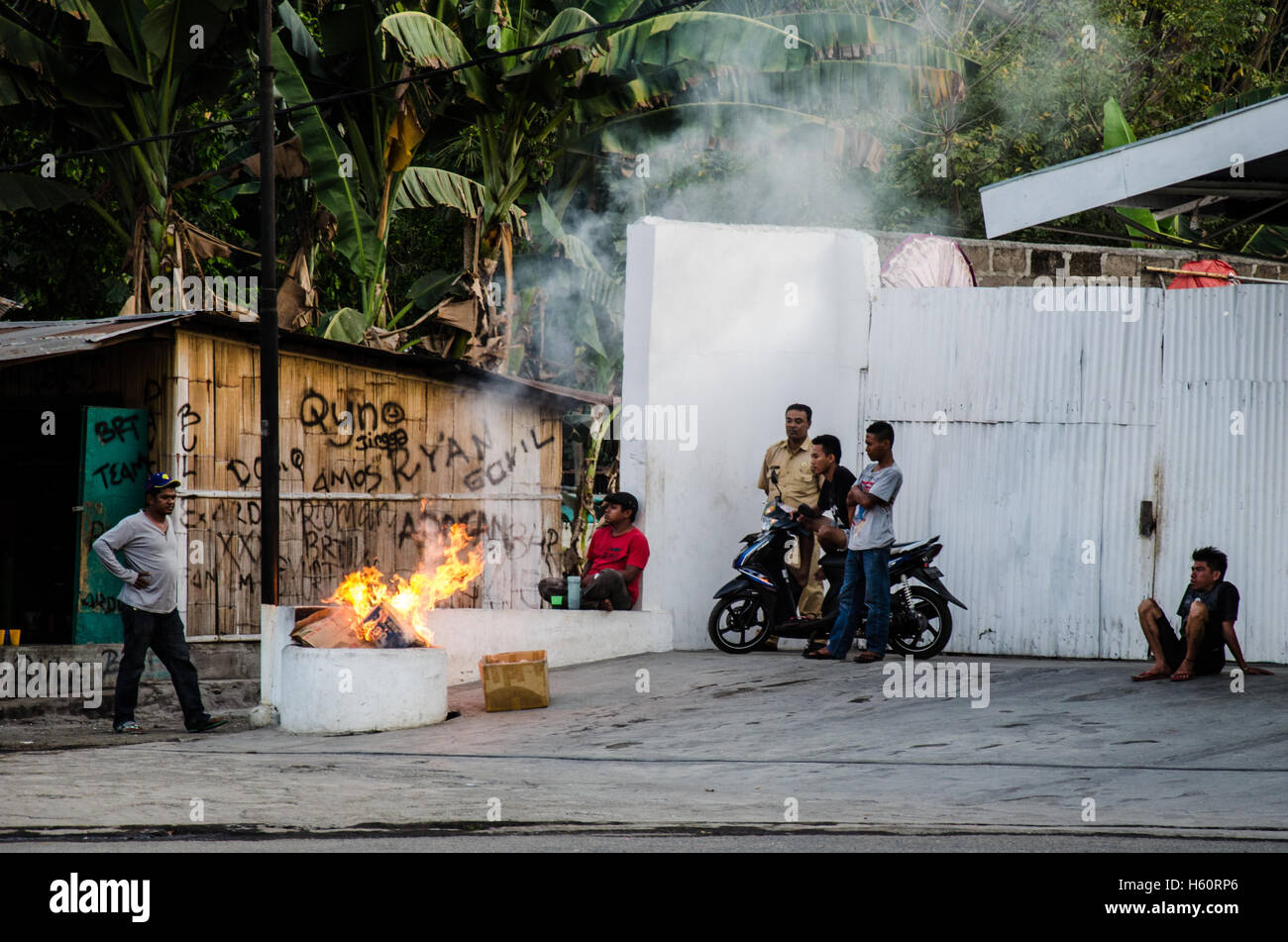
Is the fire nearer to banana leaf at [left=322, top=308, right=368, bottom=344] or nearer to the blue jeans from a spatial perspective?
the blue jeans

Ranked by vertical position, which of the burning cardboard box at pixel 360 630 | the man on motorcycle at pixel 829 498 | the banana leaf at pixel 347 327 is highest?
the banana leaf at pixel 347 327

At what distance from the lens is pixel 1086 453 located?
12.5 meters

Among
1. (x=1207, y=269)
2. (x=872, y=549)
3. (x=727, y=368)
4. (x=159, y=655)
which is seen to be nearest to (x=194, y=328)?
(x=159, y=655)

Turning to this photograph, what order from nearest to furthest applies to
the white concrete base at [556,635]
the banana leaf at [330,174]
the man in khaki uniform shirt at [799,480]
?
the man in khaki uniform shirt at [799,480] < the white concrete base at [556,635] < the banana leaf at [330,174]

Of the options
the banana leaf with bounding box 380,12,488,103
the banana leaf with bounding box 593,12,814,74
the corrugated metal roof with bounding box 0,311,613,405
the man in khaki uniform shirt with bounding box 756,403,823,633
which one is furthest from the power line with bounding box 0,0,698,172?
the man in khaki uniform shirt with bounding box 756,403,823,633

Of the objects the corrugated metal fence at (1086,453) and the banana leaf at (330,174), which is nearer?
the corrugated metal fence at (1086,453)

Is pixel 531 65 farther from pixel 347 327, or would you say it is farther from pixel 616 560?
pixel 616 560

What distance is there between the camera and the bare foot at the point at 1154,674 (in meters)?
10.5

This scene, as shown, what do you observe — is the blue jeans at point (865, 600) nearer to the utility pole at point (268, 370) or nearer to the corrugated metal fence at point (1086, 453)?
the corrugated metal fence at point (1086, 453)

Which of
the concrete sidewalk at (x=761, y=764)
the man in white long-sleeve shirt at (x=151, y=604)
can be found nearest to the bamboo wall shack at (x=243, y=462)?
the man in white long-sleeve shirt at (x=151, y=604)

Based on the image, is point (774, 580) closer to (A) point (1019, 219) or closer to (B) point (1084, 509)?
(B) point (1084, 509)

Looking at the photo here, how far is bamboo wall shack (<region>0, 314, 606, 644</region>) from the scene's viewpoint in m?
12.8

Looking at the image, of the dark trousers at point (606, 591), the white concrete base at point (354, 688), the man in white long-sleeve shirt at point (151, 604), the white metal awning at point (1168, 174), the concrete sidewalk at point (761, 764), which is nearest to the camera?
the concrete sidewalk at point (761, 764)

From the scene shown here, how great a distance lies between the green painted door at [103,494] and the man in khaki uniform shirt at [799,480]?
557cm
